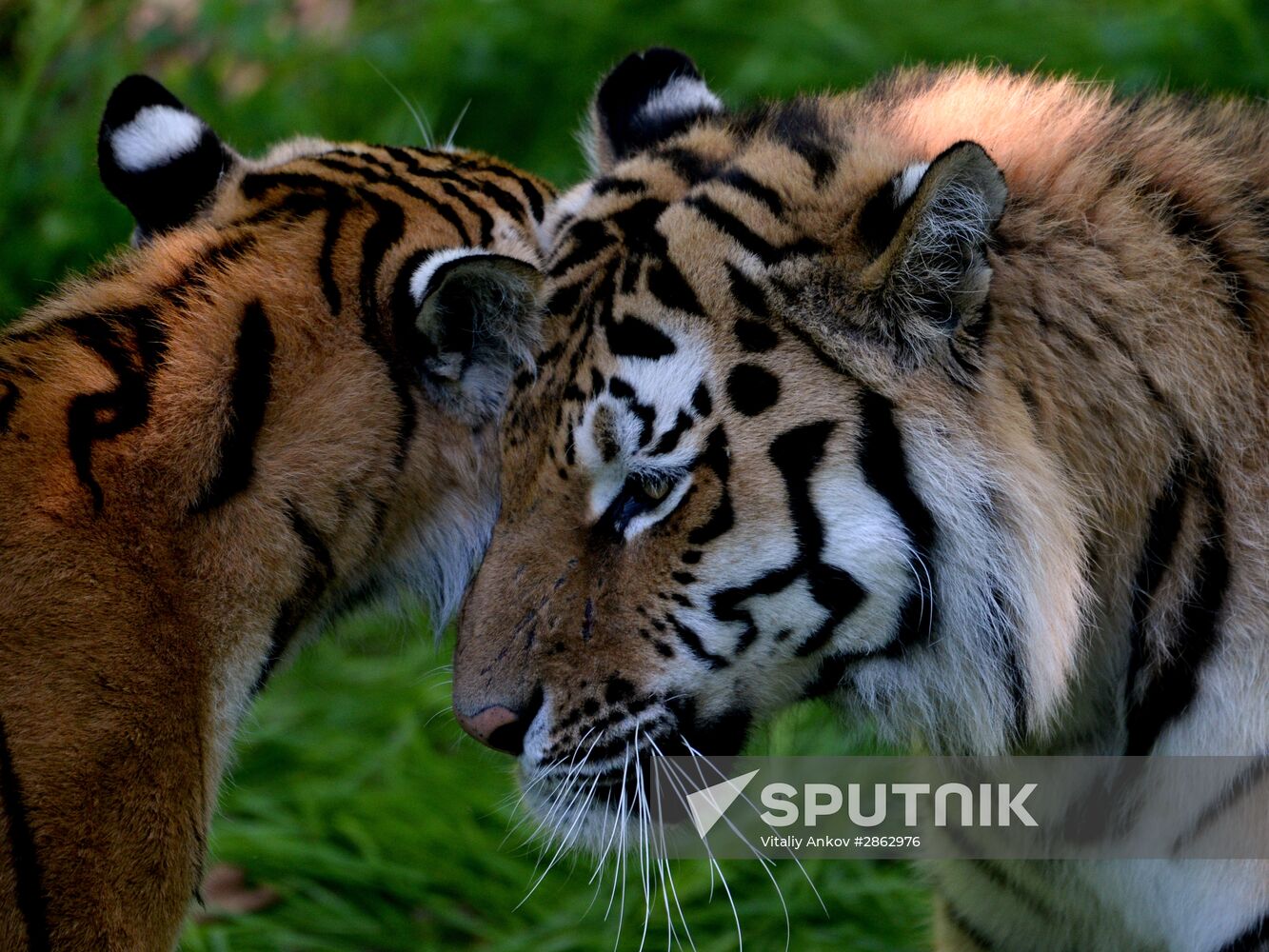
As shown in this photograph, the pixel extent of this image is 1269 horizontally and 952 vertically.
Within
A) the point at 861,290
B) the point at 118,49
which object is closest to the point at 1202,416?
the point at 861,290

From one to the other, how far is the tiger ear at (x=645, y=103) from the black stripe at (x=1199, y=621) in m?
1.14

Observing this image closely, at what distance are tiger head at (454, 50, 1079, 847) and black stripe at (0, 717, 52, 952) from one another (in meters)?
0.62

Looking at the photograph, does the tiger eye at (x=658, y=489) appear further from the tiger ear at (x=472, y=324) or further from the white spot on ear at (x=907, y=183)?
the white spot on ear at (x=907, y=183)

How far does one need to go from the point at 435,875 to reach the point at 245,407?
1581 mm

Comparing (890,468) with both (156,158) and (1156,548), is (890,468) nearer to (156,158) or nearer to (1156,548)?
(1156,548)

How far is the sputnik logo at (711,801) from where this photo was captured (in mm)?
2308

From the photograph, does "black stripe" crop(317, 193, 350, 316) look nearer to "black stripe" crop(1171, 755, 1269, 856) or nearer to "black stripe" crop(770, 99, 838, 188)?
"black stripe" crop(770, 99, 838, 188)

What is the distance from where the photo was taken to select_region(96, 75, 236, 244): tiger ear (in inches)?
102

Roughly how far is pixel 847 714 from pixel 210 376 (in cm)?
114

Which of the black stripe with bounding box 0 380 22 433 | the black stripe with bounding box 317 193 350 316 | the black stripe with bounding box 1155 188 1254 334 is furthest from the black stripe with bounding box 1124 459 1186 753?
the black stripe with bounding box 0 380 22 433

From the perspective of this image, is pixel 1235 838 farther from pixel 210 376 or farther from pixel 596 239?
pixel 210 376

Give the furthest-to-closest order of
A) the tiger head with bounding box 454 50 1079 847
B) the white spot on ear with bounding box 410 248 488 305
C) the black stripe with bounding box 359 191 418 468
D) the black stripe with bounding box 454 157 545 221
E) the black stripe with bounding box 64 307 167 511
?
the black stripe with bounding box 454 157 545 221 → the black stripe with bounding box 359 191 418 468 → the white spot on ear with bounding box 410 248 488 305 → the black stripe with bounding box 64 307 167 511 → the tiger head with bounding box 454 50 1079 847

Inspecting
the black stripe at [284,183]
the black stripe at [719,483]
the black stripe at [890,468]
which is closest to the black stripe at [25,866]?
the black stripe at [719,483]

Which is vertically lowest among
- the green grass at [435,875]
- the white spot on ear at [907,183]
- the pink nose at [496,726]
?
the green grass at [435,875]
